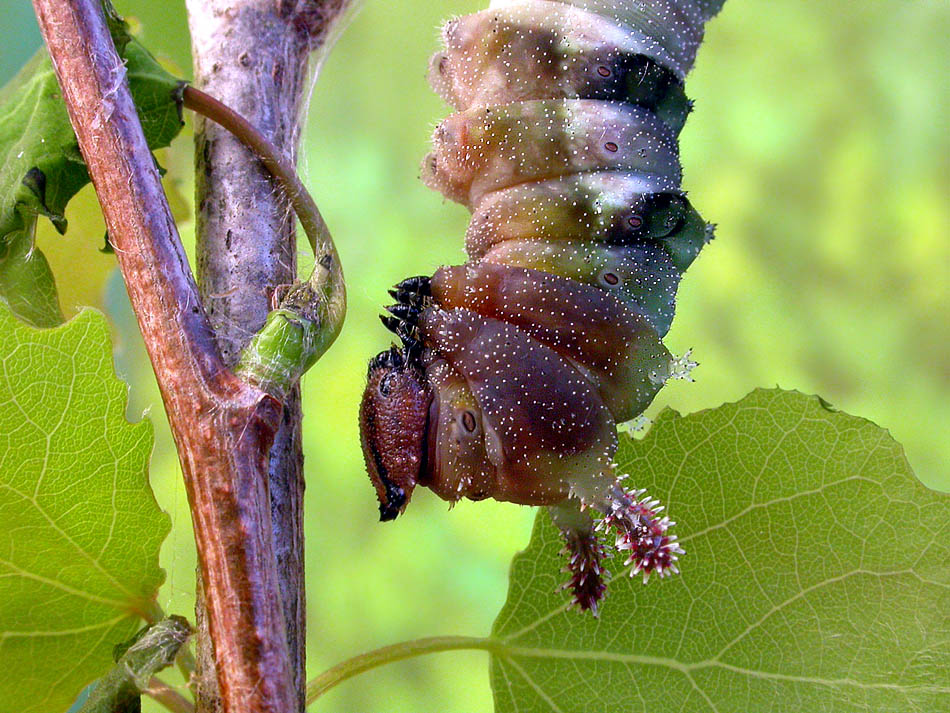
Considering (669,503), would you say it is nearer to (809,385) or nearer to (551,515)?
(551,515)

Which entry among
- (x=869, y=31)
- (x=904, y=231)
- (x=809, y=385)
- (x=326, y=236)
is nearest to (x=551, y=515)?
(x=326, y=236)

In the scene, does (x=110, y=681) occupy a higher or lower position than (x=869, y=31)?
lower

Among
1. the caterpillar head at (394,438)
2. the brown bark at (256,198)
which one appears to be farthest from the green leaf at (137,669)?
the caterpillar head at (394,438)

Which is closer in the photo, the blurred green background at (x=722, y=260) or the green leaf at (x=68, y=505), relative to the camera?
the green leaf at (x=68, y=505)

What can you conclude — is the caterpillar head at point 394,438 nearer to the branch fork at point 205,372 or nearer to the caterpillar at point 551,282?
the caterpillar at point 551,282

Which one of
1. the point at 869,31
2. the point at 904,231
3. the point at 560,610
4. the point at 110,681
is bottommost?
the point at 110,681

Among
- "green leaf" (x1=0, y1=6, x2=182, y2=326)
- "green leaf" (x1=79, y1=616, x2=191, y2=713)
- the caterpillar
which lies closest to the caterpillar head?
the caterpillar
